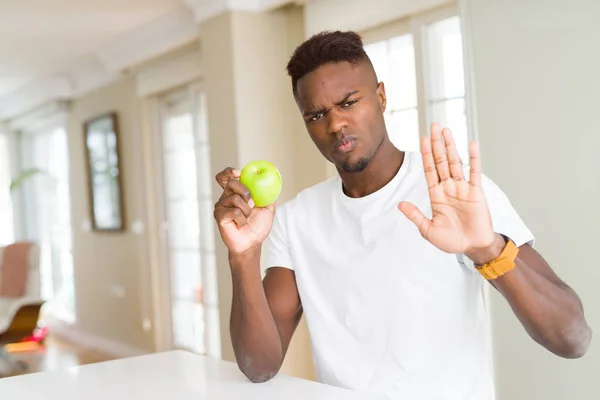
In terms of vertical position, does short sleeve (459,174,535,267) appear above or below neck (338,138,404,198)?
below

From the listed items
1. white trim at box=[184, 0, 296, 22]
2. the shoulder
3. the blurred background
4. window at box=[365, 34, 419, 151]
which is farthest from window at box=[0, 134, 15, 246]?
the shoulder

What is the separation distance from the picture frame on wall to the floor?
1.10 meters

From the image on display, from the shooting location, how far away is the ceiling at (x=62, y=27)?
464cm

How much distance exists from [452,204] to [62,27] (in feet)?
15.0

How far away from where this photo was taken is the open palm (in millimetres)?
1210

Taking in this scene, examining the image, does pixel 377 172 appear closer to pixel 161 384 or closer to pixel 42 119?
pixel 161 384

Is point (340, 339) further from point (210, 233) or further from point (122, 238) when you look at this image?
point (122, 238)

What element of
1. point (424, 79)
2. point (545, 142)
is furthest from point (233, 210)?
point (424, 79)

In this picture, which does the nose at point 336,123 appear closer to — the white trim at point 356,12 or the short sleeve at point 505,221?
the short sleeve at point 505,221

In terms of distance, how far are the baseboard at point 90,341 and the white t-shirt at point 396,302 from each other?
4691 millimetres

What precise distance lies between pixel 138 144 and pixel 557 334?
498cm

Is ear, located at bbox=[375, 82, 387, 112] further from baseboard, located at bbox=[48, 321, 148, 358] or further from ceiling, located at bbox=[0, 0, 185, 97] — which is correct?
baseboard, located at bbox=[48, 321, 148, 358]

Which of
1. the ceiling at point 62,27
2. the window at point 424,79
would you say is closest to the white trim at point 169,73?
the ceiling at point 62,27

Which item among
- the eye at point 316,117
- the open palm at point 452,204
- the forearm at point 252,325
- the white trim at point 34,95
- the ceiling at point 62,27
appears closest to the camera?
the open palm at point 452,204
